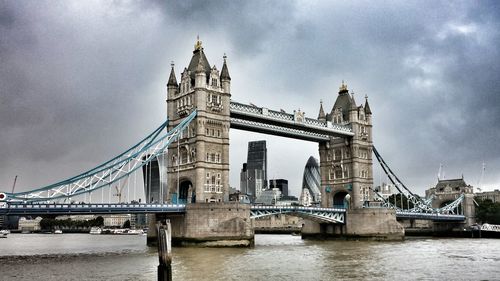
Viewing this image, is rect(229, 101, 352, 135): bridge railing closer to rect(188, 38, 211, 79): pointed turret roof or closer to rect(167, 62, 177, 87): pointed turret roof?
rect(188, 38, 211, 79): pointed turret roof

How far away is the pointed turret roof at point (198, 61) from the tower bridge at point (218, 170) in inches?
5.8

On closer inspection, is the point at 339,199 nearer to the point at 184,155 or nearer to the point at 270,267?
the point at 184,155

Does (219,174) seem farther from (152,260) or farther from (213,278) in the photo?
(213,278)

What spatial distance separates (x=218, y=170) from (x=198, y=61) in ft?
43.5

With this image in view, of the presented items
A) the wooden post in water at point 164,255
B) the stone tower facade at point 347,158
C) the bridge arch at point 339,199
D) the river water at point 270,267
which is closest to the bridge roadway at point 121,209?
the river water at point 270,267

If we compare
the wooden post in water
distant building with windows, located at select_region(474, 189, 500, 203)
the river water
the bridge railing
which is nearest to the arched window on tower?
the bridge railing

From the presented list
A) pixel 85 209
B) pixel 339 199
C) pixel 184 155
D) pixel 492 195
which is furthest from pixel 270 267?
pixel 492 195

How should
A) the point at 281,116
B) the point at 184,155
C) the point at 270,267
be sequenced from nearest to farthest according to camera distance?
the point at 270,267, the point at 184,155, the point at 281,116

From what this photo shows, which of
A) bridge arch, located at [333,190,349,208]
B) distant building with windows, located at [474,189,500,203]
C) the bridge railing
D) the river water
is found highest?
the bridge railing

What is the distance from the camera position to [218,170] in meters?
58.5

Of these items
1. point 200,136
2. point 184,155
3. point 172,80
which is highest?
point 172,80

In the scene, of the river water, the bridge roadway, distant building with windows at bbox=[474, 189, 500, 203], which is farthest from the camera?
distant building with windows at bbox=[474, 189, 500, 203]

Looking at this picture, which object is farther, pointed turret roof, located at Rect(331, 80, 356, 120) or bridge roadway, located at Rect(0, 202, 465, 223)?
pointed turret roof, located at Rect(331, 80, 356, 120)

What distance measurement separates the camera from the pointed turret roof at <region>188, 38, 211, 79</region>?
59.8m
